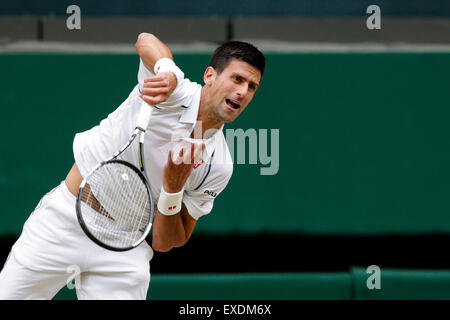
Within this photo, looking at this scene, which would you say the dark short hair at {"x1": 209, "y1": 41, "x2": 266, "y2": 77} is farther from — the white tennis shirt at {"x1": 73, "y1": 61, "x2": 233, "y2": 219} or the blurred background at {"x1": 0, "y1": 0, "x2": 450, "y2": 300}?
the blurred background at {"x1": 0, "y1": 0, "x2": 450, "y2": 300}

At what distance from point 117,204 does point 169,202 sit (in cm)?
25

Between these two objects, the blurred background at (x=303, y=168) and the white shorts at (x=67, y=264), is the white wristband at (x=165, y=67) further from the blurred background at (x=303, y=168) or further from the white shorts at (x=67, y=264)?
the blurred background at (x=303, y=168)

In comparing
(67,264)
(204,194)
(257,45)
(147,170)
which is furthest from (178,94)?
(257,45)

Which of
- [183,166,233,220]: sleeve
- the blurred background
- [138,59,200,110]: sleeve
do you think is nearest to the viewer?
[138,59,200,110]: sleeve

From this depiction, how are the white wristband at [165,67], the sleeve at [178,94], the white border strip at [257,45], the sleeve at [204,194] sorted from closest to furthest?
the white wristband at [165,67]
the sleeve at [178,94]
the sleeve at [204,194]
the white border strip at [257,45]

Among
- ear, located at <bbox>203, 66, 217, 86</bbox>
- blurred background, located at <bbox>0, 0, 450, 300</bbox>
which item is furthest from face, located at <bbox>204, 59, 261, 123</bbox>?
blurred background, located at <bbox>0, 0, 450, 300</bbox>

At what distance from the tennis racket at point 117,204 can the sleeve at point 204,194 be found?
23 centimetres

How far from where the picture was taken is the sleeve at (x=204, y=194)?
3.22 m

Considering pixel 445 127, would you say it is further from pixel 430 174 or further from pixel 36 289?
pixel 36 289

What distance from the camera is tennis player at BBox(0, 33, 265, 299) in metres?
3.03

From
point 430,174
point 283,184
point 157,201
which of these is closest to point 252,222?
point 283,184

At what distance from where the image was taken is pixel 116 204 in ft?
10.1

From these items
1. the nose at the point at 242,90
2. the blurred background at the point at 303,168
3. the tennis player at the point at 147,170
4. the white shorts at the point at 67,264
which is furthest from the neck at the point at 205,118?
the blurred background at the point at 303,168

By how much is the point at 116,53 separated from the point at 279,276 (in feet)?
6.68
